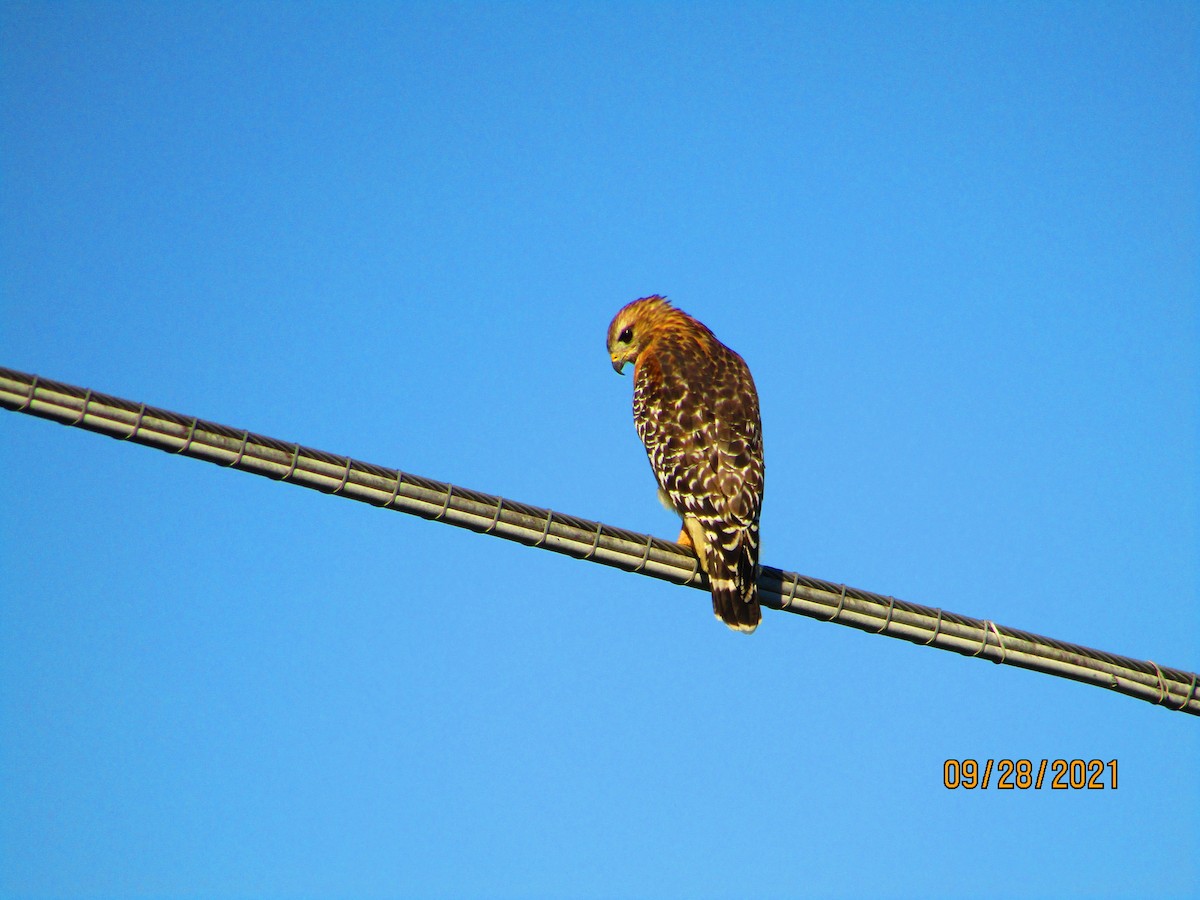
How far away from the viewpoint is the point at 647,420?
10273 millimetres

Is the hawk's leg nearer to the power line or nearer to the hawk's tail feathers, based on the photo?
the hawk's tail feathers

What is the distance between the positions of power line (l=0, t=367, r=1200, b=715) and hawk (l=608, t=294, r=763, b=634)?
35 centimetres

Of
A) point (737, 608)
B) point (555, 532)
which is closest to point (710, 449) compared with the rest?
point (737, 608)

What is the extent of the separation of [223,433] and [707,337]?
6.58m

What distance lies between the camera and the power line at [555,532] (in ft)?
18.4

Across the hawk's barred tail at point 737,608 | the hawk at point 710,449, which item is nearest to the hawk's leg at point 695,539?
the hawk at point 710,449

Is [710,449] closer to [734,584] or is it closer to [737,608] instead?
[734,584]

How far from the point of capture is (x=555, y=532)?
652cm

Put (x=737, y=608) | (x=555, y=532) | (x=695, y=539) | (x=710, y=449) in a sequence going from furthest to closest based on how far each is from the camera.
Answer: (x=710, y=449), (x=695, y=539), (x=737, y=608), (x=555, y=532)

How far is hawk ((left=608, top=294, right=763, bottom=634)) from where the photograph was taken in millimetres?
8500

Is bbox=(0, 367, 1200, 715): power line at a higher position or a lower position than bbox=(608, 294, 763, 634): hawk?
lower

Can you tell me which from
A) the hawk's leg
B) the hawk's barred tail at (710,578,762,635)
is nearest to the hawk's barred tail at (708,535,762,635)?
the hawk's barred tail at (710,578,762,635)

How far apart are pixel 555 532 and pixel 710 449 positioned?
3.29 m

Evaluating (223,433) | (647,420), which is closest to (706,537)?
(647,420)
